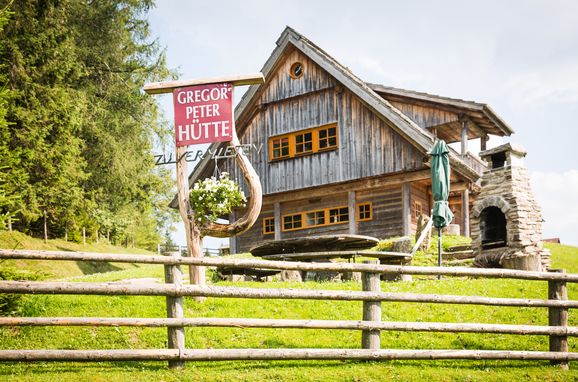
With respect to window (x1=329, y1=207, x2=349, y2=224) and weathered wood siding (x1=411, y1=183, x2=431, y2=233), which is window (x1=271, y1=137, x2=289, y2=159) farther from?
weathered wood siding (x1=411, y1=183, x2=431, y2=233)

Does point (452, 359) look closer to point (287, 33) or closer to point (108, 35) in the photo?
point (287, 33)

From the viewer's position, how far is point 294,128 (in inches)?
961

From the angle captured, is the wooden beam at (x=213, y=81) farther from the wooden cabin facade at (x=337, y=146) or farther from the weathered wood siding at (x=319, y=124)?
the weathered wood siding at (x=319, y=124)

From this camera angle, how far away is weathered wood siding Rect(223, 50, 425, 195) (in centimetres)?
2220

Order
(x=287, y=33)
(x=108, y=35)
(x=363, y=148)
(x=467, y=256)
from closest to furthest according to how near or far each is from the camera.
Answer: (x=467, y=256) < (x=363, y=148) < (x=287, y=33) < (x=108, y=35)

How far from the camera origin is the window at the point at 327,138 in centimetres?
2348

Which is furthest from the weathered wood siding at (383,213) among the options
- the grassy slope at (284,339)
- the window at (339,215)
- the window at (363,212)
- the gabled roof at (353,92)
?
the grassy slope at (284,339)

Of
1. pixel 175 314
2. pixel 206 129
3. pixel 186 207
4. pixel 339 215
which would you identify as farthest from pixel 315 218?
pixel 175 314

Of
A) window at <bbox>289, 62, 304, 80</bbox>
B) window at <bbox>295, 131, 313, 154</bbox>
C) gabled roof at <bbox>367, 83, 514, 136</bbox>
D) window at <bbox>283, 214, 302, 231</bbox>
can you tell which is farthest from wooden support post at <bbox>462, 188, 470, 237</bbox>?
window at <bbox>289, 62, 304, 80</bbox>

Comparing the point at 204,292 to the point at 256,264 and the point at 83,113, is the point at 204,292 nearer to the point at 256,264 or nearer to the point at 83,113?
the point at 256,264

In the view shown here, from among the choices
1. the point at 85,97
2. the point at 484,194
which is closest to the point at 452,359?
the point at 484,194

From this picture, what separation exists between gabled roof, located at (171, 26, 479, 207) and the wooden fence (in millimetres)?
11524

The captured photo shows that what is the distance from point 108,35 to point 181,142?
24839mm

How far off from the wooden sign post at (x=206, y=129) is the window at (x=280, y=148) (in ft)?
44.1
